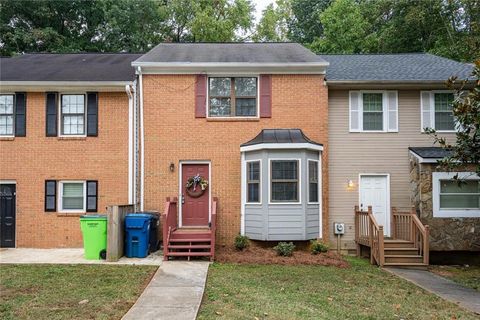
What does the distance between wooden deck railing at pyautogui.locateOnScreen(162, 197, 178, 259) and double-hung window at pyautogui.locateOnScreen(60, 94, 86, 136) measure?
141 inches

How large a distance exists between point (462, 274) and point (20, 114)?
42.8ft

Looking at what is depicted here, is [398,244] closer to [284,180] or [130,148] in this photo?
[284,180]

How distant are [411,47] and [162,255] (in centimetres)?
2144

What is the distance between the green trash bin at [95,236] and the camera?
10.5 meters

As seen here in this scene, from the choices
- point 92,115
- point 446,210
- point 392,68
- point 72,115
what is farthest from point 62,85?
point 446,210

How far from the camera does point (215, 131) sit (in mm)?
12672

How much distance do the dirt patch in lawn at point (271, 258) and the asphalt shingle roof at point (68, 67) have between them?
6.07 m

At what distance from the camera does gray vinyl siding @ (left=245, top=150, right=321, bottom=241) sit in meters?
11.6

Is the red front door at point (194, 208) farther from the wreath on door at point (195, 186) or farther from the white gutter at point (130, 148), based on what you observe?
the white gutter at point (130, 148)

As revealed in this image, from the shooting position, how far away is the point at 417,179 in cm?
1219

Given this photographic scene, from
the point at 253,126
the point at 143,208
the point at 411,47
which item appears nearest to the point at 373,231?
the point at 253,126

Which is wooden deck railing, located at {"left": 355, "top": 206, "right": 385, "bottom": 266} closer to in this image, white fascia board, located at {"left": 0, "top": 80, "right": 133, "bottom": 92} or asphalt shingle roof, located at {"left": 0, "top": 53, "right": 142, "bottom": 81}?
white fascia board, located at {"left": 0, "top": 80, "right": 133, "bottom": 92}

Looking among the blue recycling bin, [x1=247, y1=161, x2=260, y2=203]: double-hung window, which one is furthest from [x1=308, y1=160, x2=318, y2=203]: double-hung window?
the blue recycling bin

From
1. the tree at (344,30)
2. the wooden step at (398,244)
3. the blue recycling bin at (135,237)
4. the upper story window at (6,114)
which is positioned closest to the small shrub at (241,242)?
the blue recycling bin at (135,237)
